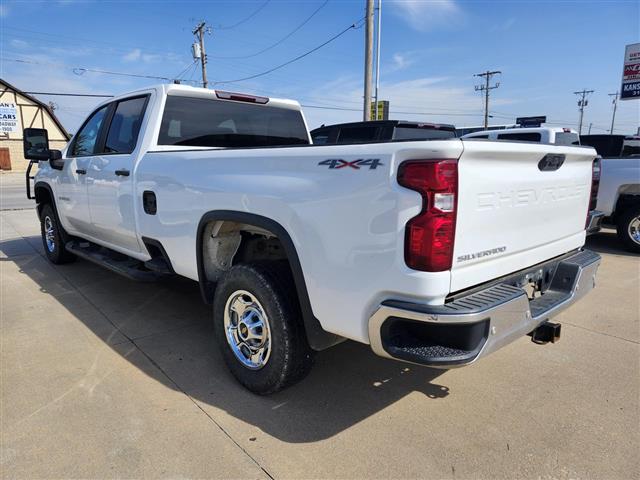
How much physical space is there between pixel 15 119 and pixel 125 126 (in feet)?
133

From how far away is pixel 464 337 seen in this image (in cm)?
205

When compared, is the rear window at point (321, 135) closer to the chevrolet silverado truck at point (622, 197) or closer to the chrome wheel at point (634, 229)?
the chevrolet silverado truck at point (622, 197)

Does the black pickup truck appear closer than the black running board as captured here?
No

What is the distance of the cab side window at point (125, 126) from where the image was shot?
4047 millimetres

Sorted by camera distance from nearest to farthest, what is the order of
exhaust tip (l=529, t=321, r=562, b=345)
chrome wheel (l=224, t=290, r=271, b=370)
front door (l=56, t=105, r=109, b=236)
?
exhaust tip (l=529, t=321, r=562, b=345) → chrome wheel (l=224, t=290, r=271, b=370) → front door (l=56, t=105, r=109, b=236)

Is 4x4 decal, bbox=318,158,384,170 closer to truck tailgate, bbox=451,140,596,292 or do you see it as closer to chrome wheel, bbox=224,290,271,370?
truck tailgate, bbox=451,140,596,292

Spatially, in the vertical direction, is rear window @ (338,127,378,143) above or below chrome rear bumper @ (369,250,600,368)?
above

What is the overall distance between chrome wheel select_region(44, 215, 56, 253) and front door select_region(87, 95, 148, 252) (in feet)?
6.11

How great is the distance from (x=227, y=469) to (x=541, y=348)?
267 centimetres

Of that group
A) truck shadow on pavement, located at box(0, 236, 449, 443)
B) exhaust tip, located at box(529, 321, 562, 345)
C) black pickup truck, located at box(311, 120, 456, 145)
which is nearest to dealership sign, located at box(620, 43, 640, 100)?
black pickup truck, located at box(311, 120, 456, 145)

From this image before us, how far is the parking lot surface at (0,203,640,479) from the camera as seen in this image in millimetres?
2326

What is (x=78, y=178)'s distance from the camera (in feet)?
16.0

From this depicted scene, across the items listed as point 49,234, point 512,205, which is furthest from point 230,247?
point 49,234

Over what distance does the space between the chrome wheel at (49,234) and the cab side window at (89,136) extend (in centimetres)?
Answer: 145
